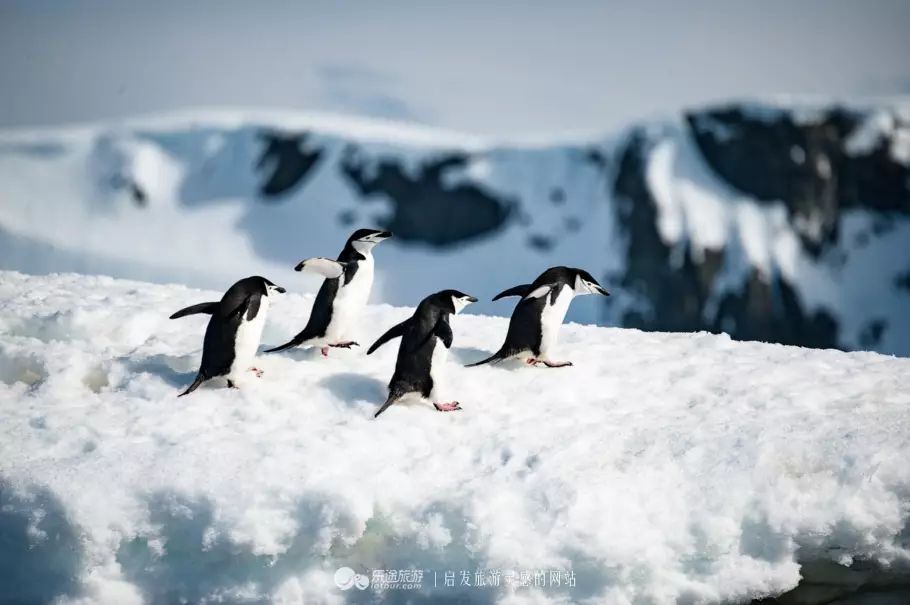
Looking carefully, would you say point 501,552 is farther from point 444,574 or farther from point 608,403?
point 608,403

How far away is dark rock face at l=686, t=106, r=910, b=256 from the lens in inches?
2539

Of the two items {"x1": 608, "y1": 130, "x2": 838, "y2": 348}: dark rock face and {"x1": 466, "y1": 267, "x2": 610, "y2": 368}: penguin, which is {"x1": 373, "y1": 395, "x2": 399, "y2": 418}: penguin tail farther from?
{"x1": 608, "y1": 130, "x2": 838, "y2": 348}: dark rock face

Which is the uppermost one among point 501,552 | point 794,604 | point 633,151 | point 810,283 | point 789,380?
point 633,151

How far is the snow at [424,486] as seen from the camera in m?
4.62

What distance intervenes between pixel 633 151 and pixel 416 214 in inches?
806

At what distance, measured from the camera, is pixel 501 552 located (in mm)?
4551

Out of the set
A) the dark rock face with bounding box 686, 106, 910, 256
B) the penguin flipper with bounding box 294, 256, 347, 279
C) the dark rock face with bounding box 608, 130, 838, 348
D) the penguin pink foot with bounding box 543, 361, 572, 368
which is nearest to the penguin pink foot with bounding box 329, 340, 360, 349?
the penguin flipper with bounding box 294, 256, 347, 279

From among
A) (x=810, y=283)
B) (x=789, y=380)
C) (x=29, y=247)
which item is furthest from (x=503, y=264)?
(x=789, y=380)

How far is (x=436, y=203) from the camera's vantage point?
77.6m

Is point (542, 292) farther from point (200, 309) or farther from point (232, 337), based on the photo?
point (200, 309)

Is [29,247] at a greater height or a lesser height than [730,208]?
lesser

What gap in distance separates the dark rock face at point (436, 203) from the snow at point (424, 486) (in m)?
70.5

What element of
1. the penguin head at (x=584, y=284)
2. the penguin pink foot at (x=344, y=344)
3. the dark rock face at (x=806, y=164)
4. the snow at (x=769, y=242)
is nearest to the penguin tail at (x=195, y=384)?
the penguin pink foot at (x=344, y=344)

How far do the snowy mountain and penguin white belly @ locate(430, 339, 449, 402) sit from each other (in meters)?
50.2
